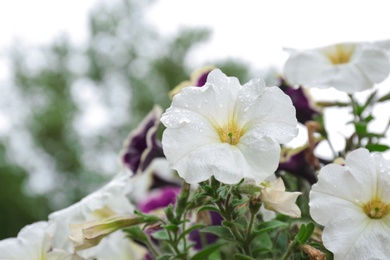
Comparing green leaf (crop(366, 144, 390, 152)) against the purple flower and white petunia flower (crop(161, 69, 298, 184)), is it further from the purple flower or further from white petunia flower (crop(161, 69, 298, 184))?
white petunia flower (crop(161, 69, 298, 184))

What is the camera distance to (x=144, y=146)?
0.74 meters

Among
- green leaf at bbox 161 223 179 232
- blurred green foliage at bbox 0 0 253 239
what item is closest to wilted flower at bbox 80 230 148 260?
green leaf at bbox 161 223 179 232

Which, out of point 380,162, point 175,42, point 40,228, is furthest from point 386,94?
point 175,42

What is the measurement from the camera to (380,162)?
1.47 feet

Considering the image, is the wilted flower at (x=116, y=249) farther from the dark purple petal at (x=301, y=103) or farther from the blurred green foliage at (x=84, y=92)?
the blurred green foliage at (x=84, y=92)

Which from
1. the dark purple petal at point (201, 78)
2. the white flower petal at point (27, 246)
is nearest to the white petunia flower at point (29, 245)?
the white flower petal at point (27, 246)

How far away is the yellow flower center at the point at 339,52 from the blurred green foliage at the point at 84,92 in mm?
4780

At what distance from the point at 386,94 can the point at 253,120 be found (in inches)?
11.3

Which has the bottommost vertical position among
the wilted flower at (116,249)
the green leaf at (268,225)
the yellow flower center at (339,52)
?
the wilted flower at (116,249)

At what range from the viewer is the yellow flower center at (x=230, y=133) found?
17.5 inches

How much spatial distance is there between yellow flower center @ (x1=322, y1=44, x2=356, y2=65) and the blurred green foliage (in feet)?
15.7

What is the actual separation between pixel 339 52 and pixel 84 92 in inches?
253

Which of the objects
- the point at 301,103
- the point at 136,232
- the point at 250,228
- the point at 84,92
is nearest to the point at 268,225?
the point at 250,228

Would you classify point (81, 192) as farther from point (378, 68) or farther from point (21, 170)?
point (378, 68)
